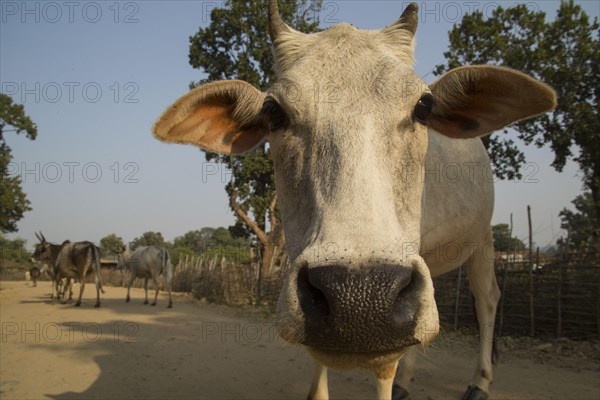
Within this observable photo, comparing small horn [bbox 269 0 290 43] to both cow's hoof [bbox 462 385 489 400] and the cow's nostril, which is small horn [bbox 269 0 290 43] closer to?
the cow's nostril

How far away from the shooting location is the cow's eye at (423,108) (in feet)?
8.68

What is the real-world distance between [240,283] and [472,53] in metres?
13.0

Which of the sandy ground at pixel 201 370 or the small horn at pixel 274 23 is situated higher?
the small horn at pixel 274 23

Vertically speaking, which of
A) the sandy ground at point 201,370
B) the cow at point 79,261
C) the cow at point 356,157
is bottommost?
the sandy ground at point 201,370

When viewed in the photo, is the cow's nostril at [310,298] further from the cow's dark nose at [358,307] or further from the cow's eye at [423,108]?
the cow's eye at [423,108]

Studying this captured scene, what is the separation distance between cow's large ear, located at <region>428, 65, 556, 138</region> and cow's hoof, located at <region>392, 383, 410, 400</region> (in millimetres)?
3103

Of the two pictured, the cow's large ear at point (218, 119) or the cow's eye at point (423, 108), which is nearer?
the cow's eye at point (423, 108)

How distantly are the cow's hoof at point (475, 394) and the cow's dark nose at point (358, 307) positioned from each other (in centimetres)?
427

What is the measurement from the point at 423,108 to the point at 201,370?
18.1 ft

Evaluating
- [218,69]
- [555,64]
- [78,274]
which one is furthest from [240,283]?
[555,64]

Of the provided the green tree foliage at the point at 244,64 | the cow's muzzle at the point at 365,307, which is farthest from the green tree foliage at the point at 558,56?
the cow's muzzle at the point at 365,307

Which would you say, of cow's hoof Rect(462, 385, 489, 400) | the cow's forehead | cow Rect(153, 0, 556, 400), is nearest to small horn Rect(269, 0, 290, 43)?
cow Rect(153, 0, 556, 400)

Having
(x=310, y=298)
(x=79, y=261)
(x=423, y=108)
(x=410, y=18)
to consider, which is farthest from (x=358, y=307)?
(x=79, y=261)

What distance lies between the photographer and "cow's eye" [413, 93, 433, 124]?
264 centimetres
